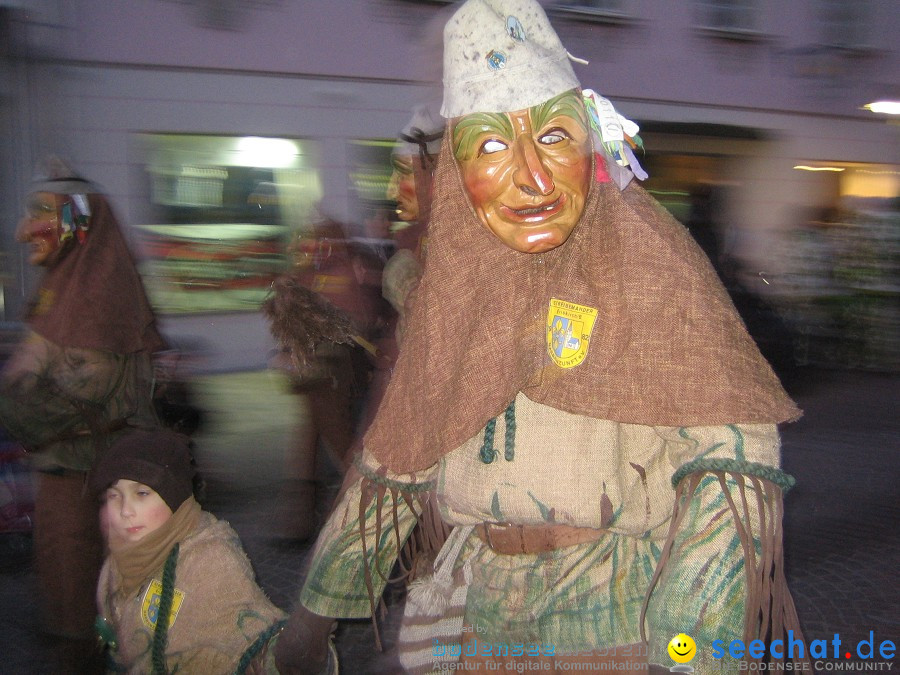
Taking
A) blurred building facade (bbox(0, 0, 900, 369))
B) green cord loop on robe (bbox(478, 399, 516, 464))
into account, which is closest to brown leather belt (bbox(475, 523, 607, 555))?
green cord loop on robe (bbox(478, 399, 516, 464))

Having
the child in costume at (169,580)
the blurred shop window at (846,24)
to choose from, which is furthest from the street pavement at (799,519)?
the blurred shop window at (846,24)

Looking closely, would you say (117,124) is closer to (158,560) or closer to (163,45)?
(163,45)

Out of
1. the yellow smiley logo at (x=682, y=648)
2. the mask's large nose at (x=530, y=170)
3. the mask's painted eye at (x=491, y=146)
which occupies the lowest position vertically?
the yellow smiley logo at (x=682, y=648)

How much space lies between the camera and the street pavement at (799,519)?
3955 mm

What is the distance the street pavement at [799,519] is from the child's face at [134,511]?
1.09 metres

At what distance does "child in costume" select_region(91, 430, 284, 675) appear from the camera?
7.48ft

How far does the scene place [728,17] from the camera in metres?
12.5

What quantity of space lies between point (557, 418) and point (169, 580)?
1.37 meters

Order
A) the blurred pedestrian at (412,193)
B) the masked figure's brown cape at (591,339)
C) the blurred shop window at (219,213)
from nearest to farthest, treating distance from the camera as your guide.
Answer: the masked figure's brown cape at (591,339) → the blurred pedestrian at (412,193) → the blurred shop window at (219,213)

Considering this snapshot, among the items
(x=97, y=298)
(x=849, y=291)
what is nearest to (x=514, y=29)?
(x=97, y=298)

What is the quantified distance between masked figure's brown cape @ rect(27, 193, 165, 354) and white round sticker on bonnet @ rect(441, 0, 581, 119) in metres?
2.09

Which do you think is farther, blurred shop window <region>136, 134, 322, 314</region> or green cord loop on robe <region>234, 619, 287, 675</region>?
blurred shop window <region>136, 134, 322, 314</region>

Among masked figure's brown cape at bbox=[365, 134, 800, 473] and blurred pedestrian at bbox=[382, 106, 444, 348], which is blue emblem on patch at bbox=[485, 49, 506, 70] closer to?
masked figure's brown cape at bbox=[365, 134, 800, 473]

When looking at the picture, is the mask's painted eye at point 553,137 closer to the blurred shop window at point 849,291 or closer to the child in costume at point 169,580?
the child in costume at point 169,580
